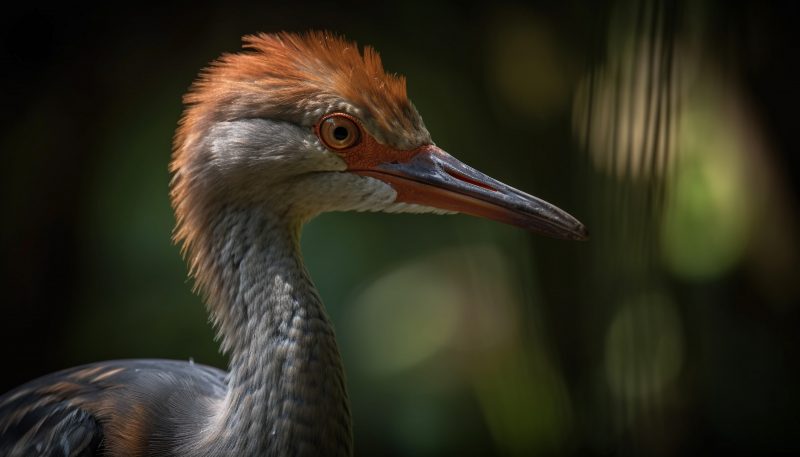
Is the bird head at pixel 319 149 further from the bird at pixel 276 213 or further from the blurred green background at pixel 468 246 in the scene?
the blurred green background at pixel 468 246

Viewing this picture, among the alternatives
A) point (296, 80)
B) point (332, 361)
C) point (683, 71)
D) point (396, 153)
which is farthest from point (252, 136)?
point (683, 71)

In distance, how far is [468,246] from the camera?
11.1 ft

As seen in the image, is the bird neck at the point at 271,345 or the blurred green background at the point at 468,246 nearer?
the bird neck at the point at 271,345

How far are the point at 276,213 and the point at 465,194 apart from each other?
1.44 ft

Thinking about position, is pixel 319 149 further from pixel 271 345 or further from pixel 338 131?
pixel 271 345

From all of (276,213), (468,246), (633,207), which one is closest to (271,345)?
(276,213)

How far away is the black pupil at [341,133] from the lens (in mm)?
1697

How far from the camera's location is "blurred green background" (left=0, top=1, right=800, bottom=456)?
2920mm

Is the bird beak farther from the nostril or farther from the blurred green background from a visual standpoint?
the blurred green background

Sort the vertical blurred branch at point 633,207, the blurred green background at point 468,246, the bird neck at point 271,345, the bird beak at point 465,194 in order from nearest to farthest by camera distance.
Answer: the bird neck at point 271,345, the bird beak at point 465,194, the vertical blurred branch at point 633,207, the blurred green background at point 468,246

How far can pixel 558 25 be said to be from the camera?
325 centimetres

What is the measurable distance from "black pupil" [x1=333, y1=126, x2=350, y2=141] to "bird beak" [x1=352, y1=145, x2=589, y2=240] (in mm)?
90

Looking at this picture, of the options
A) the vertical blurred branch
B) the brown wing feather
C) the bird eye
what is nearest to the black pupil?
the bird eye

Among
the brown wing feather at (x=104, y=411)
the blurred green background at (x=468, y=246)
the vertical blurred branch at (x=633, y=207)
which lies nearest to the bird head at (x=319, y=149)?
→ the brown wing feather at (x=104, y=411)
